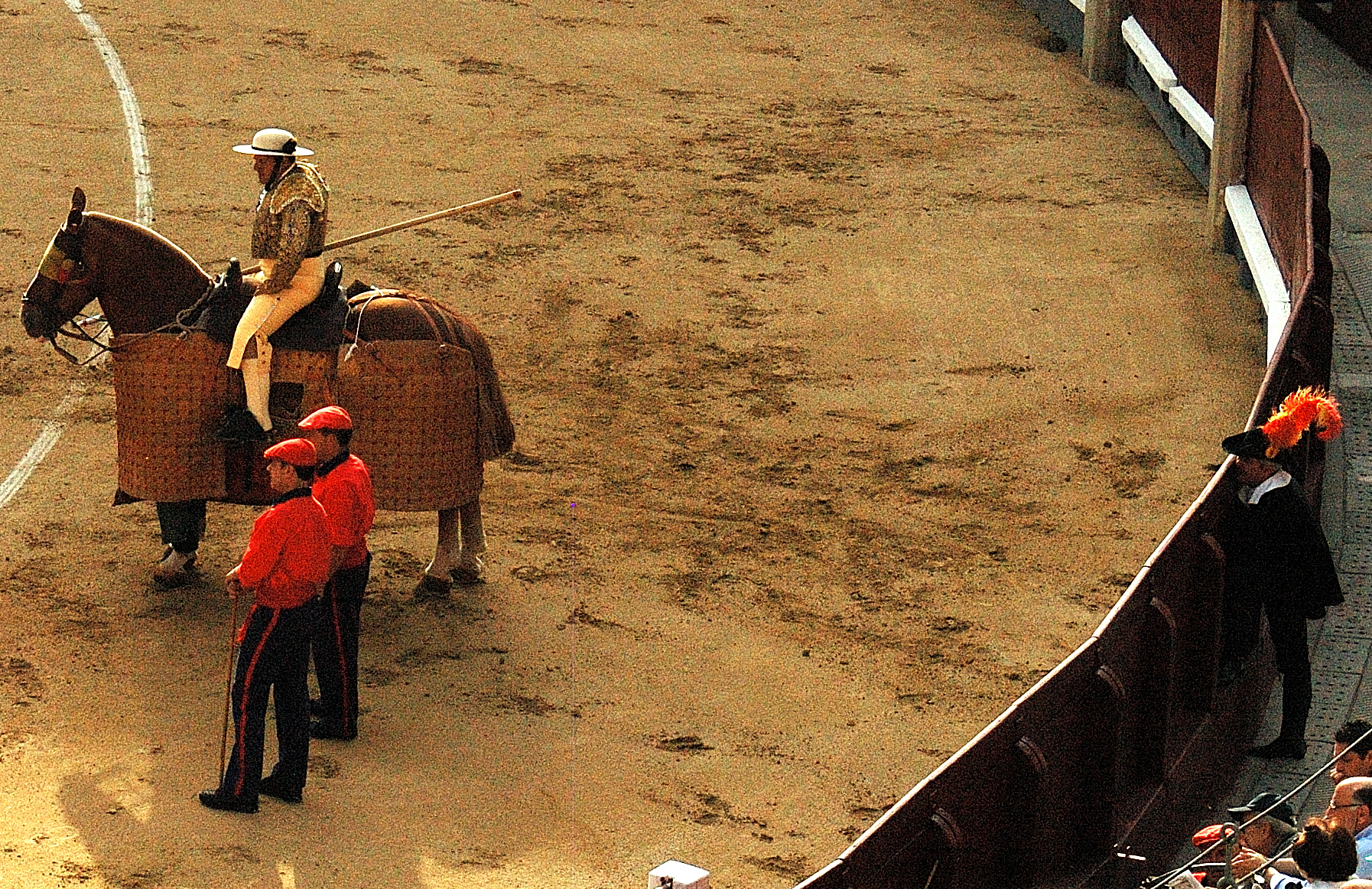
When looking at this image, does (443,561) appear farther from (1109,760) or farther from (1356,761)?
(1356,761)

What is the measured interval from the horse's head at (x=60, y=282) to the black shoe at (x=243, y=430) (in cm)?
84

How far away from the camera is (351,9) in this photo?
19000mm

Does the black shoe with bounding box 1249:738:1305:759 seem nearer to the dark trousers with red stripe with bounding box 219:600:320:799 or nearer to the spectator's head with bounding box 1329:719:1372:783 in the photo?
the spectator's head with bounding box 1329:719:1372:783

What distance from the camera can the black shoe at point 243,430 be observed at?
8.48 m

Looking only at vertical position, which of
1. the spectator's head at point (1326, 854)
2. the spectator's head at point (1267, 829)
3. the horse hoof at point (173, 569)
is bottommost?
the horse hoof at point (173, 569)

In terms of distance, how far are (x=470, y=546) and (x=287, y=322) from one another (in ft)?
4.36

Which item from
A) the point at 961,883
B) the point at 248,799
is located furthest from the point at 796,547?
the point at 961,883

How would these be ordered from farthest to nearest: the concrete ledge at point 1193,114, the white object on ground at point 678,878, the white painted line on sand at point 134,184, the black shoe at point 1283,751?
the concrete ledge at point 1193,114
the white painted line on sand at point 134,184
the black shoe at point 1283,751
the white object on ground at point 678,878

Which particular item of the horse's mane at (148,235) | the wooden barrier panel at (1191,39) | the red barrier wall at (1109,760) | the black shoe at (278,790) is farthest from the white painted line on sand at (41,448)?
the wooden barrier panel at (1191,39)

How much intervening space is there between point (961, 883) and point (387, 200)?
31.5 ft

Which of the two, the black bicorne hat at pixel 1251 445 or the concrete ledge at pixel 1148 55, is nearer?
the black bicorne hat at pixel 1251 445

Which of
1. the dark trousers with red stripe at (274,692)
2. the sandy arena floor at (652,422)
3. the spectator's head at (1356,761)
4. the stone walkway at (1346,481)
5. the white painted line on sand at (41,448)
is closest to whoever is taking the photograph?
the spectator's head at (1356,761)

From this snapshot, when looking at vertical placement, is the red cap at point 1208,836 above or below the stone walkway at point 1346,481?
above

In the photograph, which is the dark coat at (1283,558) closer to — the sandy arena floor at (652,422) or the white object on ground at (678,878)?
the sandy arena floor at (652,422)
